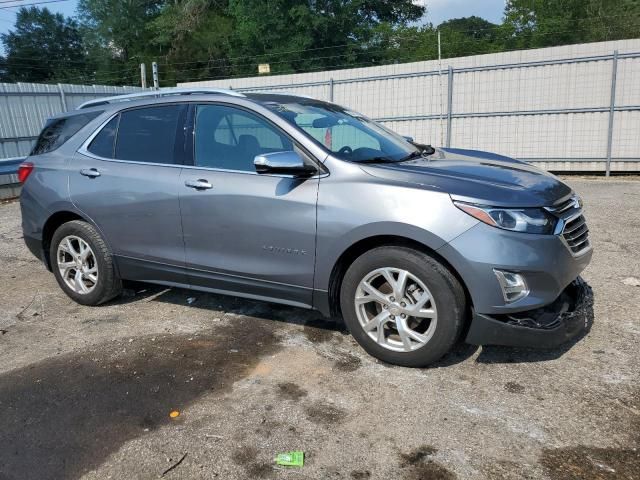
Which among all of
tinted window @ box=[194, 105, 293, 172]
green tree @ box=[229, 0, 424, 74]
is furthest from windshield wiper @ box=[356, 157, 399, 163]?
green tree @ box=[229, 0, 424, 74]

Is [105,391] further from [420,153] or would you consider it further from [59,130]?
[420,153]

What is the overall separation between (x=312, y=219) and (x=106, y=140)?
85.1 inches

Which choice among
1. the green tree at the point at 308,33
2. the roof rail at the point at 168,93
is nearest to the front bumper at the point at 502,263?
the roof rail at the point at 168,93

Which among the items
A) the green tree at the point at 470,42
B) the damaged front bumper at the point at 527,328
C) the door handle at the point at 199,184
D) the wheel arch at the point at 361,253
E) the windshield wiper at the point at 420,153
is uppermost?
the green tree at the point at 470,42

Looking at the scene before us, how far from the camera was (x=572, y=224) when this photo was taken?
343 centimetres

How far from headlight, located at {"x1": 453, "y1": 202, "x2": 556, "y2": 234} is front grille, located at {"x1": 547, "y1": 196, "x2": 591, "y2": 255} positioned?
16 centimetres

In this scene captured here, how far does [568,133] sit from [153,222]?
10601mm

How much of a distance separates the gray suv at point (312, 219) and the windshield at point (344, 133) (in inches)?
0.8

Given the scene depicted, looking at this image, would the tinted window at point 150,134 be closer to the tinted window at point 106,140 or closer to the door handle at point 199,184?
the tinted window at point 106,140

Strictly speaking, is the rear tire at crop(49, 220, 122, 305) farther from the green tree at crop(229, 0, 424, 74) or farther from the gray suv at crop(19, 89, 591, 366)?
the green tree at crop(229, 0, 424, 74)

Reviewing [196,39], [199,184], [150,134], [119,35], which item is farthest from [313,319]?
[119,35]

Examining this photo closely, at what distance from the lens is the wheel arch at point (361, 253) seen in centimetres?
327

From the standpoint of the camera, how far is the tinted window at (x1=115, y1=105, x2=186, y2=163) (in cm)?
421

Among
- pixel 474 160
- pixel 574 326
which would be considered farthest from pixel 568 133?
pixel 574 326
